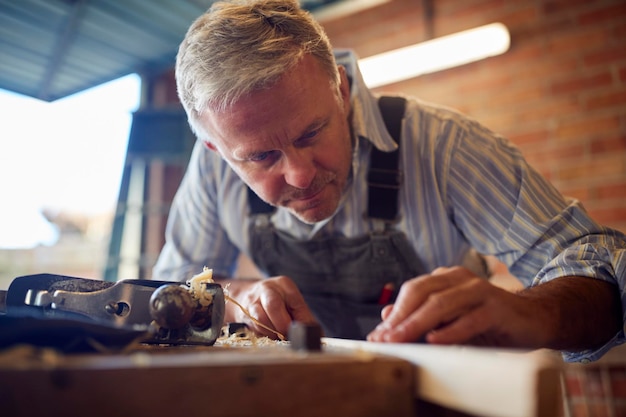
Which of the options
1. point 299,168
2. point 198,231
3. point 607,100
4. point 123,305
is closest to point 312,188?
point 299,168

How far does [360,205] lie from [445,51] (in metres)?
1.44

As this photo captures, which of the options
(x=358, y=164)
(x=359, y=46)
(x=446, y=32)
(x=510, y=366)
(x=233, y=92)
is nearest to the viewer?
(x=510, y=366)

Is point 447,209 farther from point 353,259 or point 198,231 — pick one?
point 198,231

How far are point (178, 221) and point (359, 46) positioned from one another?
2.31 m

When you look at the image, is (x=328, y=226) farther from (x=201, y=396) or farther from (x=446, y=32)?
(x=446, y=32)

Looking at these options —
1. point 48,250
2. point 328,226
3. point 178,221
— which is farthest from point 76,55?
point 328,226

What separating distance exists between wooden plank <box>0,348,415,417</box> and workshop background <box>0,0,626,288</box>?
2.60 m

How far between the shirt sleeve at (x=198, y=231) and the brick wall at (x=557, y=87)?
192 centimetres

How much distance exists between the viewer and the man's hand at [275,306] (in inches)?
44.3

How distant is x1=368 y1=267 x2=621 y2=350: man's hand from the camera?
71 cm

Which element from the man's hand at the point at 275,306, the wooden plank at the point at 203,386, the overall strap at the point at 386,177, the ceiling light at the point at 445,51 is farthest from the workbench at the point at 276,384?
the ceiling light at the point at 445,51

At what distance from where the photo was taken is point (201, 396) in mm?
514

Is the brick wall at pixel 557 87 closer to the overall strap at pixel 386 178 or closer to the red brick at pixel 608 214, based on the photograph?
the red brick at pixel 608 214

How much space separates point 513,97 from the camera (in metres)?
3.10
